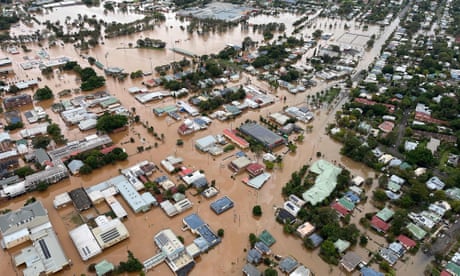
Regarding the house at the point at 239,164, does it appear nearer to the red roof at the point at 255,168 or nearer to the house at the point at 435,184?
the red roof at the point at 255,168

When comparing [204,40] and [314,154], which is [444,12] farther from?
[314,154]

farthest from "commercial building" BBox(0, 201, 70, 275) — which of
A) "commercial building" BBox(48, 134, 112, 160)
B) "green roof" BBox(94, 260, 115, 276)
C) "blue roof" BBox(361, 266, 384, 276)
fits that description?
"blue roof" BBox(361, 266, 384, 276)

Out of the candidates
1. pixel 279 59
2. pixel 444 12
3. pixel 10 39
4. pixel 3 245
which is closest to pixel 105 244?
pixel 3 245

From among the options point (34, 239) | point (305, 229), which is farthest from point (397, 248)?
point (34, 239)

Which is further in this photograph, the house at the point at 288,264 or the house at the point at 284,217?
the house at the point at 284,217

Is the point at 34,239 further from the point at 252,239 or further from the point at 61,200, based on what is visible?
the point at 252,239

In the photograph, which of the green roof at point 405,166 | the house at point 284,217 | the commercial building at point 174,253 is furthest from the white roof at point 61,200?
the green roof at point 405,166
